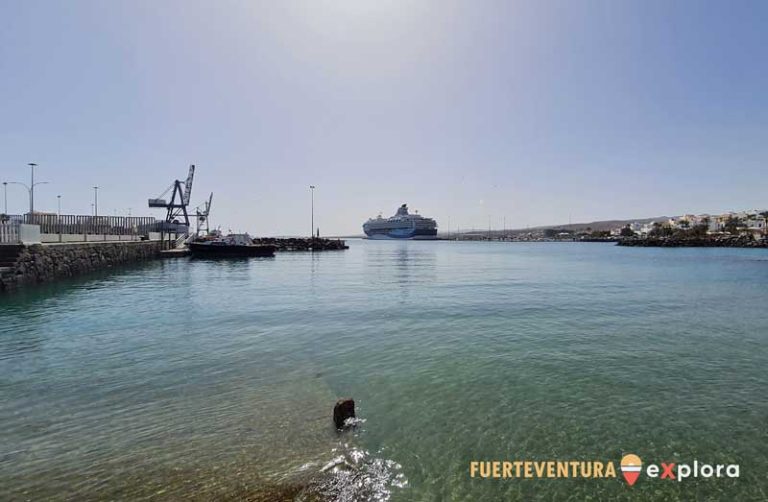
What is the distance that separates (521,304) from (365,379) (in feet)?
40.3

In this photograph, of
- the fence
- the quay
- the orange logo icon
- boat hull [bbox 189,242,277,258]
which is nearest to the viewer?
the orange logo icon

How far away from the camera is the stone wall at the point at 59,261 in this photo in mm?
23000

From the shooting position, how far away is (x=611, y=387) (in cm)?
823

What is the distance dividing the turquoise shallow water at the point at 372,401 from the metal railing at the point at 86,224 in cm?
2689

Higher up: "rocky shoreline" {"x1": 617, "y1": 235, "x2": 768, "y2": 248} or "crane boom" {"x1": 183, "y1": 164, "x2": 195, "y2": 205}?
"crane boom" {"x1": 183, "y1": 164, "x2": 195, "y2": 205}

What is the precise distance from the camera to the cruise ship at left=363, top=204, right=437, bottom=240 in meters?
182

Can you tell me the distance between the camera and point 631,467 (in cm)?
551

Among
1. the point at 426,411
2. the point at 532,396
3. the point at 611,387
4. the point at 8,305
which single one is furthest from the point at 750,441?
the point at 8,305

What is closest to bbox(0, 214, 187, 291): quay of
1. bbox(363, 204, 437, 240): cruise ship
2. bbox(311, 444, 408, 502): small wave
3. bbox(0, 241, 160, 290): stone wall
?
bbox(0, 241, 160, 290): stone wall

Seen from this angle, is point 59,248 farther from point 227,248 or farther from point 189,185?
point 189,185

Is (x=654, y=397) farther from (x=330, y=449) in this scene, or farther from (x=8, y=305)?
(x=8, y=305)

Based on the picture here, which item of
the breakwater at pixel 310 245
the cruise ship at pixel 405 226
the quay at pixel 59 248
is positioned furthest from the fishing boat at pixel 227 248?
the cruise ship at pixel 405 226

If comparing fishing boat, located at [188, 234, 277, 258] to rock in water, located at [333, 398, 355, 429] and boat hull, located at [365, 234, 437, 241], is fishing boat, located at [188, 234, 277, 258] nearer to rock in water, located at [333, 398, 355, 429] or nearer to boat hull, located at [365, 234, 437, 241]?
rock in water, located at [333, 398, 355, 429]

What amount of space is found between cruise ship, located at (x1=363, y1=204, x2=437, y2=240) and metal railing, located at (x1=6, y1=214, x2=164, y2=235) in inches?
4788
